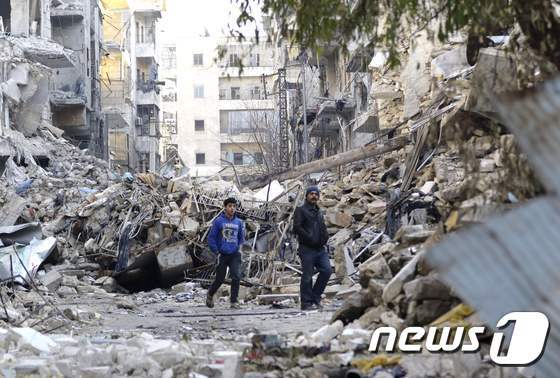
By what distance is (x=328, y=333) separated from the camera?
30.1ft

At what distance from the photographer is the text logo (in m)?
5.36

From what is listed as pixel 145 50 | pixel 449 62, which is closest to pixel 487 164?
pixel 449 62

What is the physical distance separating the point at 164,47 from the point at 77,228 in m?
81.0

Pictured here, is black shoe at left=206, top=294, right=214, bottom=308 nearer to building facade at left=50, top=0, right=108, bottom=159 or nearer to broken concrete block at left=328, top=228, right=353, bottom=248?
broken concrete block at left=328, top=228, right=353, bottom=248

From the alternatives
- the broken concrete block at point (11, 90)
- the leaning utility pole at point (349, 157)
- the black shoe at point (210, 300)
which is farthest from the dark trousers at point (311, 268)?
the broken concrete block at point (11, 90)

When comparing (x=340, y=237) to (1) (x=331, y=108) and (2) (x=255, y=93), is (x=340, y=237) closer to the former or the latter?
(1) (x=331, y=108)

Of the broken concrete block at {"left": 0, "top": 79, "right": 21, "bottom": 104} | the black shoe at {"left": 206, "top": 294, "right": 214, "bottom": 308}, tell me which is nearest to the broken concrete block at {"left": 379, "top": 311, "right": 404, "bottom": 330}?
the black shoe at {"left": 206, "top": 294, "right": 214, "bottom": 308}

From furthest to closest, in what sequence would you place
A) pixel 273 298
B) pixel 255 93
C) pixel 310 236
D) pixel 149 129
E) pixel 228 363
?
pixel 255 93 < pixel 149 129 < pixel 273 298 < pixel 310 236 < pixel 228 363

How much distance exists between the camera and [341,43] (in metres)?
7.82

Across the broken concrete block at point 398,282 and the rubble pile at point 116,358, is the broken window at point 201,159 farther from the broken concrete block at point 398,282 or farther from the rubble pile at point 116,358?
the broken concrete block at point 398,282

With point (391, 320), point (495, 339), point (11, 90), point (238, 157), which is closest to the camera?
point (495, 339)

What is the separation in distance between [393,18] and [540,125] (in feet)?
8.94

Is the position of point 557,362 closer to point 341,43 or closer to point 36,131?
point 341,43

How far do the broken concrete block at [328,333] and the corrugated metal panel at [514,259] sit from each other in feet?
13.7
